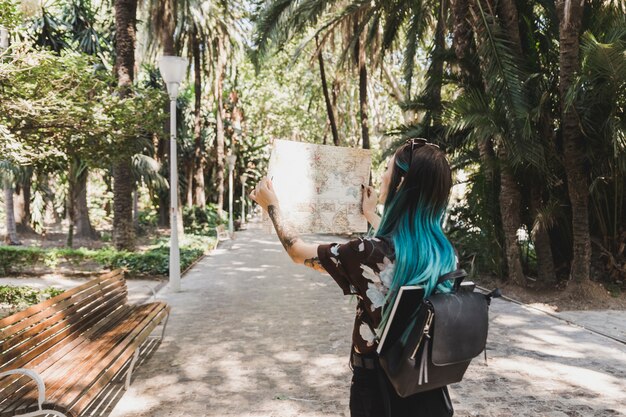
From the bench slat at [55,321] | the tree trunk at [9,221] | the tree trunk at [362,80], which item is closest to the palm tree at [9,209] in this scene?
the tree trunk at [9,221]

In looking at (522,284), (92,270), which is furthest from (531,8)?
(92,270)

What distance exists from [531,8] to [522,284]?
530 centimetres

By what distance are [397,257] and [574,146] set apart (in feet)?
24.4

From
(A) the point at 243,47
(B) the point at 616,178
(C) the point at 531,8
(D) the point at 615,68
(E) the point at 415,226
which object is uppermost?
(A) the point at 243,47

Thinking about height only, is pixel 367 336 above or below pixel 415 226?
below

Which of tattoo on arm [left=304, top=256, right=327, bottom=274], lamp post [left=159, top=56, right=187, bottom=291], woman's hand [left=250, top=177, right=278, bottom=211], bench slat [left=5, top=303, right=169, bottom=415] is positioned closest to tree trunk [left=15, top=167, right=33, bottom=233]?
lamp post [left=159, top=56, right=187, bottom=291]

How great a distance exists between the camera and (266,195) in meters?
1.99

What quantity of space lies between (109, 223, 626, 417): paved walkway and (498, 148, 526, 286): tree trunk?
966 mm

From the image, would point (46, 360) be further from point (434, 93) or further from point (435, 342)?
point (434, 93)

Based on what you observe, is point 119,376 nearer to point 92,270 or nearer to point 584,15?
point 92,270

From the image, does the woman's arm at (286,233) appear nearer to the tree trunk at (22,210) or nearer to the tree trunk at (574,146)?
the tree trunk at (574,146)

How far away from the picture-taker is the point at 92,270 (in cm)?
1200

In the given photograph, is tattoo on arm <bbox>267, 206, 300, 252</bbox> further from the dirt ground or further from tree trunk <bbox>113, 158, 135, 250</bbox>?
tree trunk <bbox>113, 158, 135, 250</bbox>

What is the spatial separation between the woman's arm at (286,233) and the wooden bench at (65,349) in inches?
80.0
